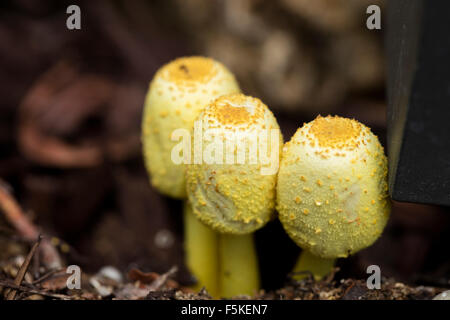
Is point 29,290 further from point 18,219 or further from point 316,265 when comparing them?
point 316,265

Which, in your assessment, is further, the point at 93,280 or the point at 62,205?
the point at 62,205

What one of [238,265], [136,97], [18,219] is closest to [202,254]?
[238,265]

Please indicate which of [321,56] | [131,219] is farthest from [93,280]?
[321,56]

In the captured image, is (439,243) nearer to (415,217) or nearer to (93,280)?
(415,217)

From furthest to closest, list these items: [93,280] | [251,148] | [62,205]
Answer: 1. [62,205]
2. [93,280]
3. [251,148]

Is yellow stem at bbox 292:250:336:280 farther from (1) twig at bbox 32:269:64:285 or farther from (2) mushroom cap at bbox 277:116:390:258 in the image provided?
(1) twig at bbox 32:269:64:285

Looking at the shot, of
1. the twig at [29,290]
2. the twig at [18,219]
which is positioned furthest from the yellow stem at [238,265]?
the twig at [18,219]

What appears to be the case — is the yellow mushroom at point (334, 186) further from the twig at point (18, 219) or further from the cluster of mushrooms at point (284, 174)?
the twig at point (18, 219)
